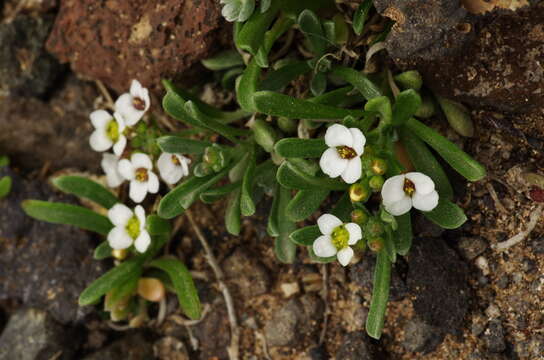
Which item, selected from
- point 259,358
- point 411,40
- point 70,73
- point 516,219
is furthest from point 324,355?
point 70,73

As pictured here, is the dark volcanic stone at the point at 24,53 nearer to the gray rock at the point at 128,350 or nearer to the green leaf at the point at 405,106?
the gray rock at the point at 128,350

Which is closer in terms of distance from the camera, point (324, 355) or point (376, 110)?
point (376, 110)

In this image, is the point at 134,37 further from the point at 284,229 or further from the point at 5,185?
the point at 284,229

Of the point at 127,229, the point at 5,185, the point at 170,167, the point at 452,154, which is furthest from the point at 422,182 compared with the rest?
the point at 5,185

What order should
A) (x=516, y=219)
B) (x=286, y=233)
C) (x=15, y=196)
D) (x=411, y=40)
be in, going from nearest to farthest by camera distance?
(x=411, y=40) → (x=516, y=219) → (x=286, y=233) → (x=15, y=196)

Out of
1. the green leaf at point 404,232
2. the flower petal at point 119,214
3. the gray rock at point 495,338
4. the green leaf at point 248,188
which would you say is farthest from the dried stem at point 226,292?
the gray rock at point 495,338

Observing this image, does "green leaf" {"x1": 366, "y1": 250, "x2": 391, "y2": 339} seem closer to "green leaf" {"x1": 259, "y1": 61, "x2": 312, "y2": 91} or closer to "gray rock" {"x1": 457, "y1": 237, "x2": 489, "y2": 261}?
"gray rock" {"x1": 457, "y1": 237, "x2": 489, "y2": 261}

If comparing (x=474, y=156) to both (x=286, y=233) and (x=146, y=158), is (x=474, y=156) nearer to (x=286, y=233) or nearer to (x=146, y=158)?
(x=286, y=233)

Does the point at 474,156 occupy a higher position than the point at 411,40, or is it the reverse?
the point at 411,40
